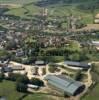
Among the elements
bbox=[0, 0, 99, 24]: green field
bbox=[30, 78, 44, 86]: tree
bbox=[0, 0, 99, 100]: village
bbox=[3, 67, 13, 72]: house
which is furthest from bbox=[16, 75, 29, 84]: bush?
bbox=[0, 0, 99, 24]: green field

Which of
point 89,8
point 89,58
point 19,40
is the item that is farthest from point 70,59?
point 89,8

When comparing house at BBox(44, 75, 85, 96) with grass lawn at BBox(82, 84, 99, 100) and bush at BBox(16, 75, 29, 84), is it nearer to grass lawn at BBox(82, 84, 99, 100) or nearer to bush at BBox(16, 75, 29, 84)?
grass lawn at BBox(82, 84, 99, 100)

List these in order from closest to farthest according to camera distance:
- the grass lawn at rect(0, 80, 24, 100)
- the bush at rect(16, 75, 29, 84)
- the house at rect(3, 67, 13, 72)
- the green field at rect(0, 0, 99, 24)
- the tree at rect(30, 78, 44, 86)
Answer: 1. the grass lawn at rect(0, 80, 24, 100)
2. the bush at rect(16, 75, 29, 84)
3. the tree at rect(30, 78, 44, 86)
4. the house at rect(3, 67, 13, 72)
5. the green field at rect(0, 0, 99, 24)

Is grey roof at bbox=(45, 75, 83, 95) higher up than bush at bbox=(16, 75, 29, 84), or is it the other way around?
bush at bbox=(16, 75, 29, 84)

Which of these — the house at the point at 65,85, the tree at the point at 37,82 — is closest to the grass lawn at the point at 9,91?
the tree at the point at 37,82

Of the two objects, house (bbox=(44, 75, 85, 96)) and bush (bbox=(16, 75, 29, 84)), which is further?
bush (bbox=(16, 75, 29, 84))

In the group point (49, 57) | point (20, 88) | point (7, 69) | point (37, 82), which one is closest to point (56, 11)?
point (49, 57)

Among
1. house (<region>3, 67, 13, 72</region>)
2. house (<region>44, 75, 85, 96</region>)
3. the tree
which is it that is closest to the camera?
house (<region>44, 75, 85, 96</region>)

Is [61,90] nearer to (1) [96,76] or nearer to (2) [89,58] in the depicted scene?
(1) [96,76]
